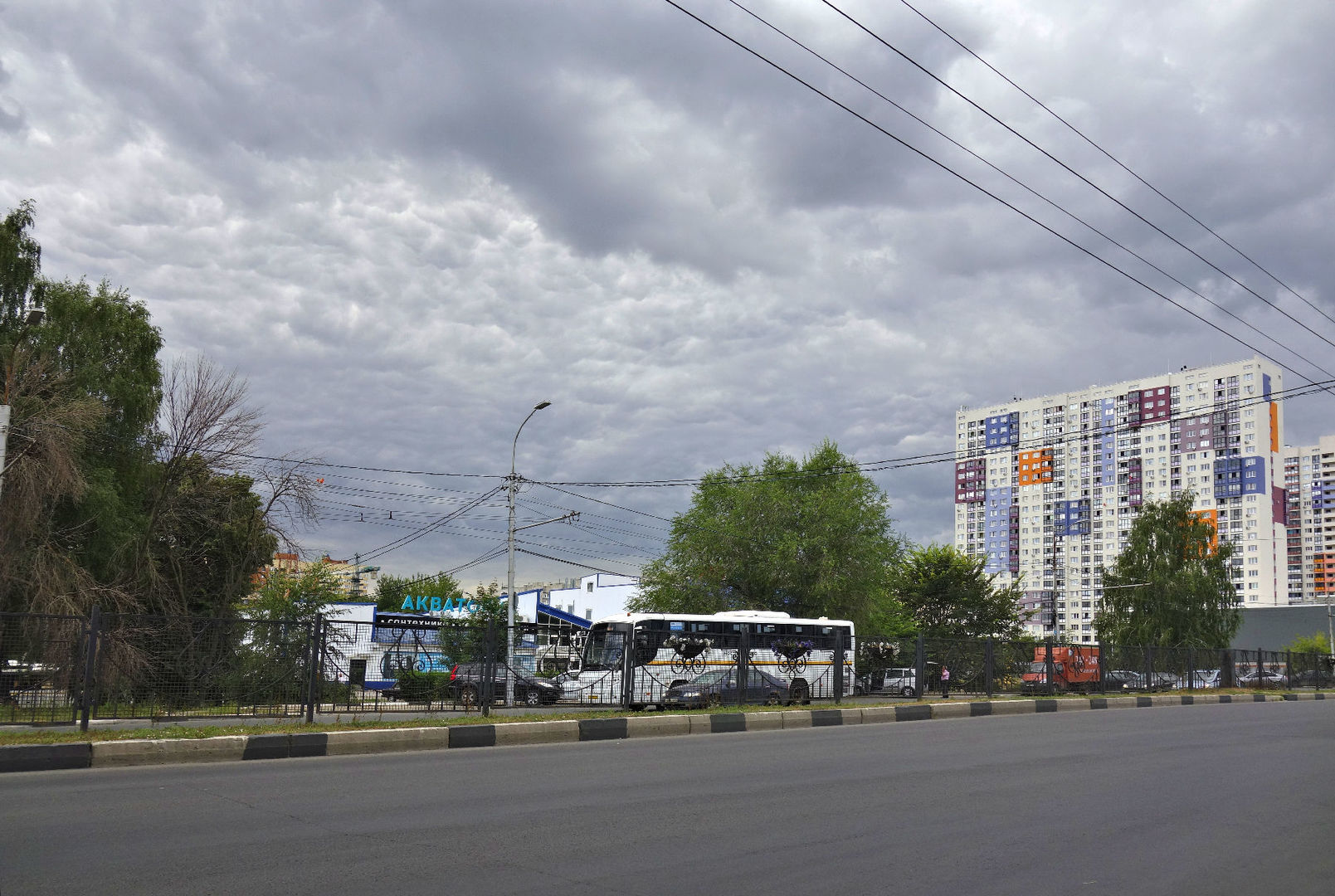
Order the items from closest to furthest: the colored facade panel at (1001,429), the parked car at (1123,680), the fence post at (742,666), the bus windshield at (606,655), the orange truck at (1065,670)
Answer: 1. the bus windshield at (606,655)
2. the fence post at (742,666)
3. the orange truck at (1065,670)
4. the parked car at (1123,680)
5. the colored facade panel at (1001,429)

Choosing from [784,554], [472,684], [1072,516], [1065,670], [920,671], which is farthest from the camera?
[1072,516]

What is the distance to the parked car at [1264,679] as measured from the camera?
3794 cm

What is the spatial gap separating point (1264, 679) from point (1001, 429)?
126 meters

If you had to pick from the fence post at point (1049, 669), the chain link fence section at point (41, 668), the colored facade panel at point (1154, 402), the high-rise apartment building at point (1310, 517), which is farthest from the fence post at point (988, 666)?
the high-rise apartment building at point (1310, 517)

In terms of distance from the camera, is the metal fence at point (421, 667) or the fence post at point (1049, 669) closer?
the metal fence at point (421, 667)

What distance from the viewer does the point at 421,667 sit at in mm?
16328

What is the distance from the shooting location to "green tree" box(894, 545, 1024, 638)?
198ft

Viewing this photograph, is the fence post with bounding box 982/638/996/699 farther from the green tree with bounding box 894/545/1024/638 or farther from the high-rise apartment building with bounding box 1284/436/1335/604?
the high-rise apartment building with bounding box 1284/436/1335/604

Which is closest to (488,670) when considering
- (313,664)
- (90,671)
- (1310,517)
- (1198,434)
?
(313,664)

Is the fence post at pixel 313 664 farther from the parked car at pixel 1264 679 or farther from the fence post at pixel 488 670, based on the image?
the parked car at pixel 1264 679

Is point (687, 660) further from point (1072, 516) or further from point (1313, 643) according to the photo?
point (1072, 516)

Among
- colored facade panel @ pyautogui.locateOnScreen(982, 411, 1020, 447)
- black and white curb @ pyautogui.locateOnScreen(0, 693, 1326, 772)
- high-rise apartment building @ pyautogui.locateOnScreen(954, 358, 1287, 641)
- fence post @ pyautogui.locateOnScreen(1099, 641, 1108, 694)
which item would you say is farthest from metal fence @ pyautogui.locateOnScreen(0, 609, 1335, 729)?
colored facade panel @ pyautogui.locateOnScreen(982, 411, 1020, 447)

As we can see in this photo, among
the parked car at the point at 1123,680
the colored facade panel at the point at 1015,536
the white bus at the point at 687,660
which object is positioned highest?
the colored facade panel at the point at 1015,536

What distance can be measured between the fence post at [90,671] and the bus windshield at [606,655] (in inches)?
373
